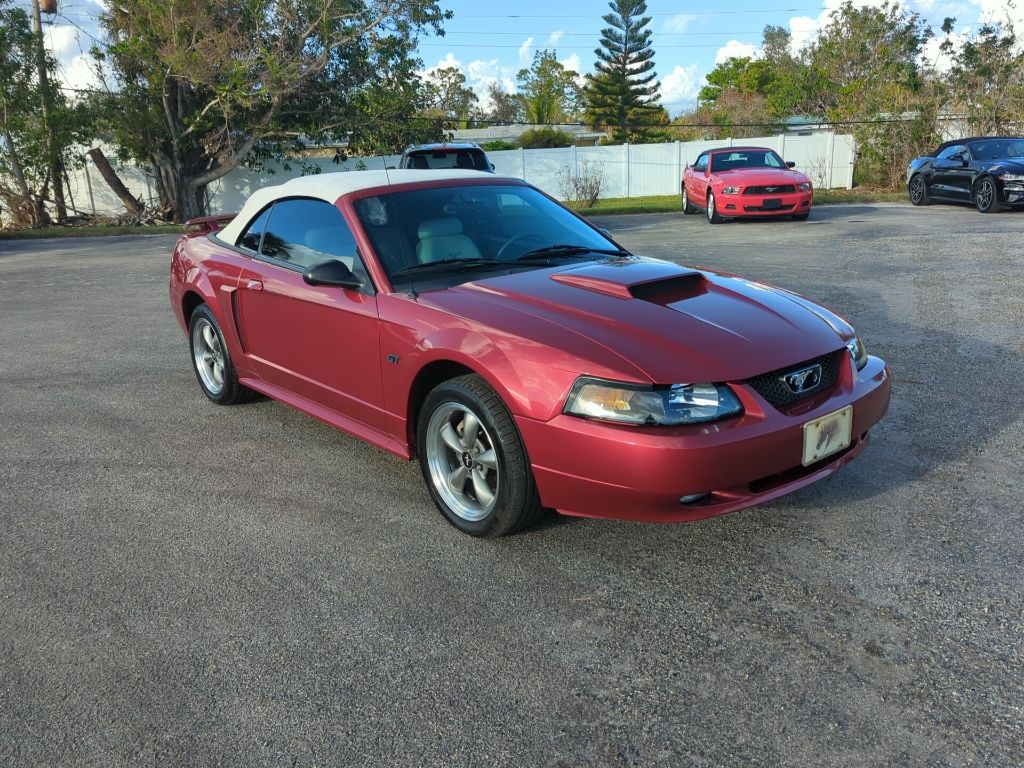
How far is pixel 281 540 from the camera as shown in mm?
3664

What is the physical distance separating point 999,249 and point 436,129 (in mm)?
18765

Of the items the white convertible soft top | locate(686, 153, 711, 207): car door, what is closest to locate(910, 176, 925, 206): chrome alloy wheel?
locate(686, 153, 711, 207): car door

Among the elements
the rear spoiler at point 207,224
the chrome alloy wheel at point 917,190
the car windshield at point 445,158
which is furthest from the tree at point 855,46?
the rear spoiler at point 207,224

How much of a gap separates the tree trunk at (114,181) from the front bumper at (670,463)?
2762 centimetres

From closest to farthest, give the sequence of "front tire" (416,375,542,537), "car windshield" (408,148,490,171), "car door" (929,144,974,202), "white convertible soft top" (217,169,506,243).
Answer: "front tire" (416,375,542,537)
"white convertible soft top" (217,169,506,243)
"car windshield" (408,148,490,171)
"car door" (929,144,974,202)

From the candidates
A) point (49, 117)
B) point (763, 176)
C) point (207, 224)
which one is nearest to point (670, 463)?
point (207, 224)

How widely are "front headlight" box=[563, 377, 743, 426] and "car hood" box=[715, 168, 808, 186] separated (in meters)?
14.3

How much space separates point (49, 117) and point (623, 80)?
139 ft

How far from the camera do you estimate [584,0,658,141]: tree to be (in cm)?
5669

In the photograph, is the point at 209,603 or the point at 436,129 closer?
the point at 209,603

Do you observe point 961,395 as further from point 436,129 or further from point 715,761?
point 436,129

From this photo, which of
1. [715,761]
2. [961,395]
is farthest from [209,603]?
[961,395]

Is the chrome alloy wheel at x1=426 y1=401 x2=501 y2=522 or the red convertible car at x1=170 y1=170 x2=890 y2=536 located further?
the chrome alloy wheel at x1=426 y1=401 x2=501 y2=522

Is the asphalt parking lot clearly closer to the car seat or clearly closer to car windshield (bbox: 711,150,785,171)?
the car seat
